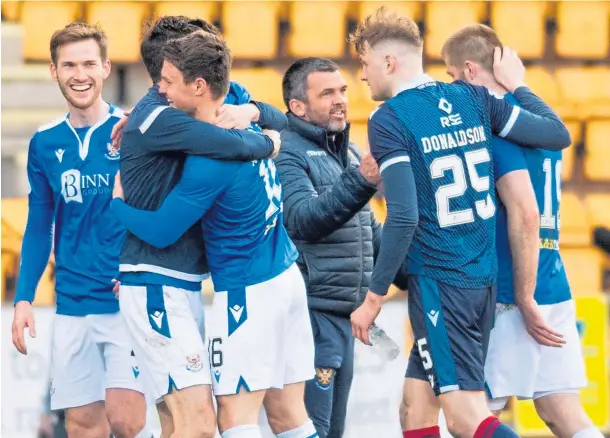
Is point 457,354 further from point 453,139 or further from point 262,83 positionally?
point 262,83

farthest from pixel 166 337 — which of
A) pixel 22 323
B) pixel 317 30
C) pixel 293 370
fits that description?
pixel 317 30

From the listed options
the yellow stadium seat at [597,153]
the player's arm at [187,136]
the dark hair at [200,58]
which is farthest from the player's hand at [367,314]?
the yellow stadium seat at [597,153]

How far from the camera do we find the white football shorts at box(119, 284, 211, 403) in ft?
14.7

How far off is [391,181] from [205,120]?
720 mm

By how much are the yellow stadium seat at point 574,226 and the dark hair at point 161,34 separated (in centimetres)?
565

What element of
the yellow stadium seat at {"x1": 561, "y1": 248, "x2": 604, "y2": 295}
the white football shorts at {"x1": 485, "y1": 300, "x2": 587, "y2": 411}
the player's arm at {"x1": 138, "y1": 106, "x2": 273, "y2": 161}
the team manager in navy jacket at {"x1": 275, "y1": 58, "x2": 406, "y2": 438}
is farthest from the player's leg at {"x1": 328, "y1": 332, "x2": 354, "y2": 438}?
the yellow stadium seat at {"x1": 561, "y1": 248, "x2": 604, "y2": 295}

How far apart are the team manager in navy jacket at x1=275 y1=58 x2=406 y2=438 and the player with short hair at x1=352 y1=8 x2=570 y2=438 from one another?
51cm

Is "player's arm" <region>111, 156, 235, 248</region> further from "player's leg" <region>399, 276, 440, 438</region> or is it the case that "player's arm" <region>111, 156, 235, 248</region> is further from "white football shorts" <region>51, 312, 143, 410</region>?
"white football shorts" <region>51, 312, 143, 410</region>

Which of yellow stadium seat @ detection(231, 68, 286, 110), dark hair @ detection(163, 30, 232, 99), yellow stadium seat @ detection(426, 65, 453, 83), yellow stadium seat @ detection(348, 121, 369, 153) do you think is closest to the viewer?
dark hair @ detection(163, 30, 232, 99)

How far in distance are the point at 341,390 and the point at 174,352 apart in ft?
4.24

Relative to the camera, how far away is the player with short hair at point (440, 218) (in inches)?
179

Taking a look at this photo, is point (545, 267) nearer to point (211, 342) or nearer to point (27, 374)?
point (211, 342)

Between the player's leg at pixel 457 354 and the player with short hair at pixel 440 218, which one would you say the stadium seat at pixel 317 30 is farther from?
the player's leg at pixel 457 354

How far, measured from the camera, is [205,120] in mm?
4543
